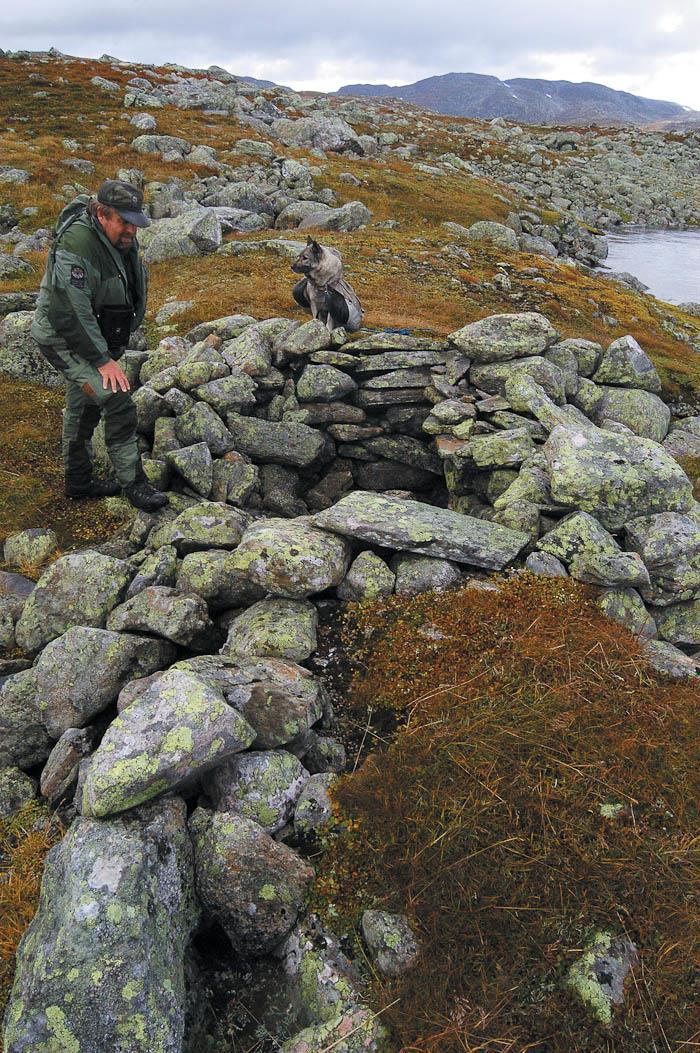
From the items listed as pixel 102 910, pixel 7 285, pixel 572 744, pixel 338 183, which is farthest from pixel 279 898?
pixel 338 183

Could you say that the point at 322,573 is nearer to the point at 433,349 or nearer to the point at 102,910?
the point at 102,910

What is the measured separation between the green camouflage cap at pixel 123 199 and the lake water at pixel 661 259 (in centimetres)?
4036

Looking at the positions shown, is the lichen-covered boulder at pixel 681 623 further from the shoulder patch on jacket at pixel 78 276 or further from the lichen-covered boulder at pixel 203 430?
the shoulder patch on jacket at pixel 78 276

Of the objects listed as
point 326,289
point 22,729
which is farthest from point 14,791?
point 326,289

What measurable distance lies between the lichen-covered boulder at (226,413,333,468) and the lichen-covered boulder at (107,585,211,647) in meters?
5.65

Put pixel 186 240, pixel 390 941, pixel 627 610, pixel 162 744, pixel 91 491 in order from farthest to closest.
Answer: pixel 186 240, pixel 91 491, pixel 627 610, pixel 162 744, pixel 390 941

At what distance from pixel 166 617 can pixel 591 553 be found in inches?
248

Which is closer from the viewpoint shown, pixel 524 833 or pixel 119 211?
pixel 524 833

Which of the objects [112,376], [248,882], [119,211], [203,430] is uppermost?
[119,211]

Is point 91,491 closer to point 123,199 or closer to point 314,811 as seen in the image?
point 123,199

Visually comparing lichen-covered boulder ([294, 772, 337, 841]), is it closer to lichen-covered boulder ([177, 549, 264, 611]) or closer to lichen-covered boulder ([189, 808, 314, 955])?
lichen-covered boulder ([189, 808, 314, 955])

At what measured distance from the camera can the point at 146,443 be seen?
44.7 feet

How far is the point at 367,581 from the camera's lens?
9117 mm

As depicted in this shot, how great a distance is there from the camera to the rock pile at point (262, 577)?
531 cm
